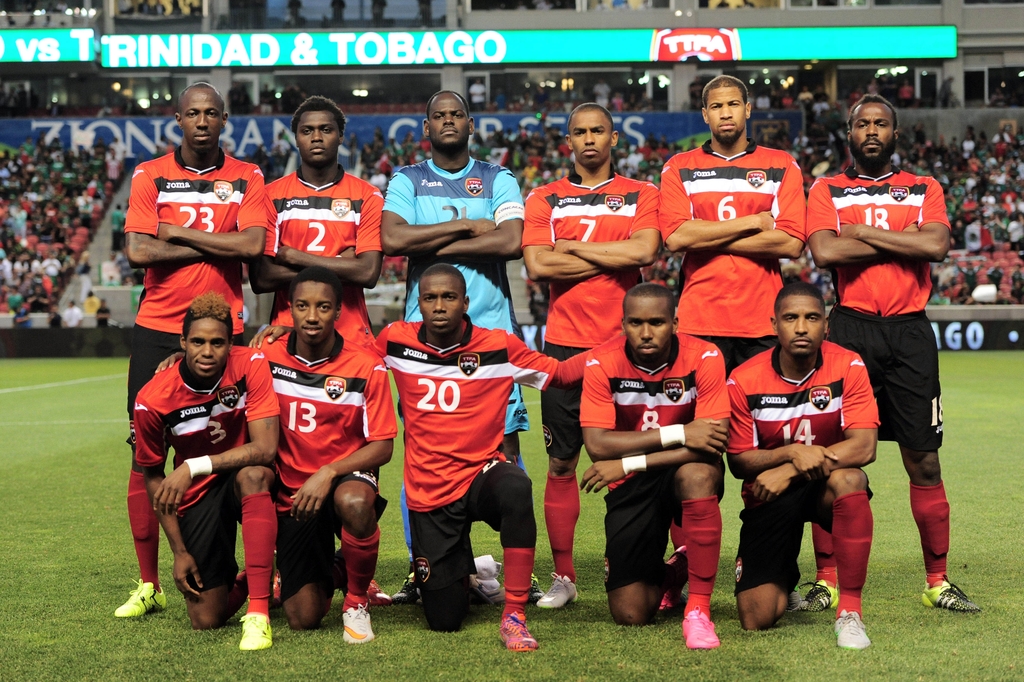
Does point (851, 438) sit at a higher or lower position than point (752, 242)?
lower

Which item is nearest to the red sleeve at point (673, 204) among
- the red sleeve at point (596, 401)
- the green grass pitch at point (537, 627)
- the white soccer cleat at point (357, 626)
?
the red sleeve at point (596, 401)

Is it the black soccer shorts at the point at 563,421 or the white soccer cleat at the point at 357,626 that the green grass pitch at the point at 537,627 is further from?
the black soccer shorts at the point at 563,421

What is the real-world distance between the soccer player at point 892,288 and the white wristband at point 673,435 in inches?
43.5

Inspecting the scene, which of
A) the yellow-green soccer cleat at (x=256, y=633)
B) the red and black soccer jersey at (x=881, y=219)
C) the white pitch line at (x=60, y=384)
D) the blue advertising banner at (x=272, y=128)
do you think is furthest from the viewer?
the blue advertising banner at (x=272, y=128)

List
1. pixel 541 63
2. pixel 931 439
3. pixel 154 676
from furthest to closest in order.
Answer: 1. pixel 541 63
2. pixel 931 439
3. pixel 154 676

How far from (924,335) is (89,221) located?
30.1 meters

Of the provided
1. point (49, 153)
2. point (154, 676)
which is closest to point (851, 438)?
point (154, 676)

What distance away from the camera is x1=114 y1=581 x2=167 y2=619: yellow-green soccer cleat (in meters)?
5.22

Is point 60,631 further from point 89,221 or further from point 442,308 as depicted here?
point 89,221

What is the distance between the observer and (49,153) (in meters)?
35.1

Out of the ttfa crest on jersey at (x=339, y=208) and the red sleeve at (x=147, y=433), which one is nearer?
the red sleeve at (x=147, y=433)

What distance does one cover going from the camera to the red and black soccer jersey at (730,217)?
544 cm

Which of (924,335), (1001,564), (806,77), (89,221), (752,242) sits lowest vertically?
(1001,564)

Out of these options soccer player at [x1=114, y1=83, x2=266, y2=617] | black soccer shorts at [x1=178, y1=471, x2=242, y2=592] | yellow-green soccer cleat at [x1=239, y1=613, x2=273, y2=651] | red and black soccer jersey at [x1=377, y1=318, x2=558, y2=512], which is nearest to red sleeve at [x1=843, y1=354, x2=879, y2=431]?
red and black soccer jersey at [x1=377, y1=318, x2=558, y2=512]
